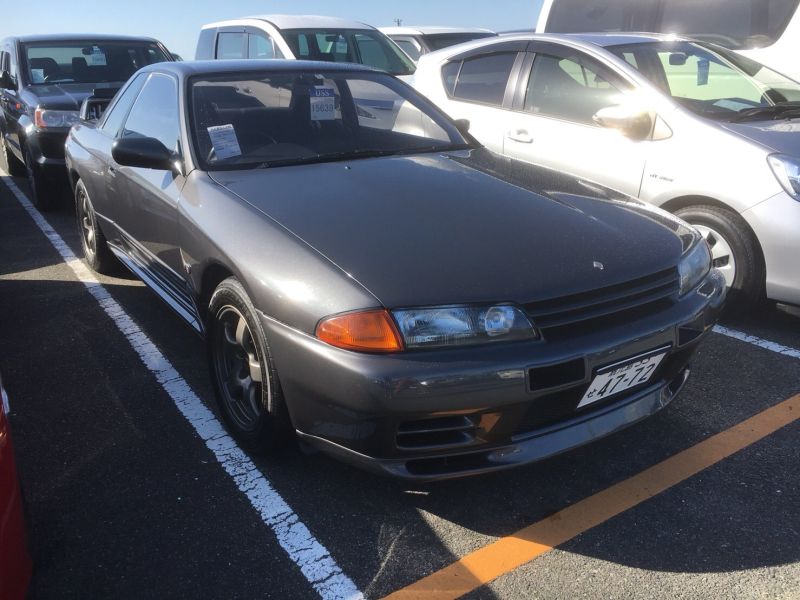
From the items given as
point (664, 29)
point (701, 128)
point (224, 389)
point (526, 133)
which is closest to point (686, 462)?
point (224, 389)

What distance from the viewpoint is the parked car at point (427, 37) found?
410 inches

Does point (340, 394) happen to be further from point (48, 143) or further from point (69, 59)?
point (69, 59)

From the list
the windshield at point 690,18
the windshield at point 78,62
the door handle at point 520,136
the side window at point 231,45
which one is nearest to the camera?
the door handle at point 520,136

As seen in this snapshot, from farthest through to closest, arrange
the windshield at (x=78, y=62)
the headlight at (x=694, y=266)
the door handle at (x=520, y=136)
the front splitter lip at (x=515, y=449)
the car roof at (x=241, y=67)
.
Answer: the windshield at (x=78, y=62)
the door handle at (x=520, y=136)
the car roof at (x=241, y=67)
the headlight at (x=694, y=266)
the front splitter lip at (x=515, y=449)

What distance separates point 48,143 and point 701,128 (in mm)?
5550

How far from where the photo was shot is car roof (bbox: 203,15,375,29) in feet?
27.4

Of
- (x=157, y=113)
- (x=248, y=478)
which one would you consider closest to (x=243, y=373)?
(x=248, y=478)

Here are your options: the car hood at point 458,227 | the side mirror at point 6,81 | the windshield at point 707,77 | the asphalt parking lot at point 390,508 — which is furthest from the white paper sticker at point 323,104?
the side mirror at point 6,81

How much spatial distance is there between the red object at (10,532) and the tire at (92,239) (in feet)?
9.97

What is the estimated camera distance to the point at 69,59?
24.8 feet

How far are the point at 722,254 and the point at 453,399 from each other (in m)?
2.52

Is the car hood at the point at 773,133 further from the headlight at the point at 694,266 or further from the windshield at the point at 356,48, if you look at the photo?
the windshield at the point at 356,48

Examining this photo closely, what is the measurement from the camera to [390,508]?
2.52m

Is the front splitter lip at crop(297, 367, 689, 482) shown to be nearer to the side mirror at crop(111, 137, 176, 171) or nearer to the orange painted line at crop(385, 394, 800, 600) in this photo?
the orange painted line at crop(385, 394, 800, 600)
